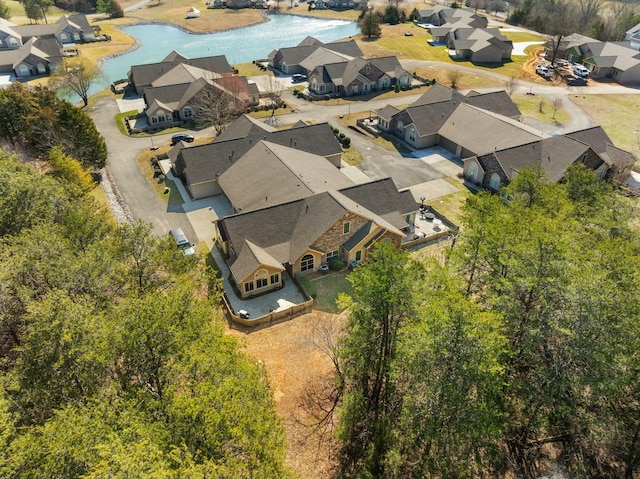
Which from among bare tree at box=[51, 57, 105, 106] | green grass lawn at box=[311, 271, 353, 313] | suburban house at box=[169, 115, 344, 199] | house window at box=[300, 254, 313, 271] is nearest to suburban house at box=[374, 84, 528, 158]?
suburban house at box=[169, 115, 344, 199]

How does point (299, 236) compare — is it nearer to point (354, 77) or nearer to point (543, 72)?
point (354, 77)

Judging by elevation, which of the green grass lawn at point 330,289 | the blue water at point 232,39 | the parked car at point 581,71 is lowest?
the blue water at point 232,39

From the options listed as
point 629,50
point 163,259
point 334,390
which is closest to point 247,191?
point 163,259

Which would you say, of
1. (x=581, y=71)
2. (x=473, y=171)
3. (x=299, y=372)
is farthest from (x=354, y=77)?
(x=299, y=372)

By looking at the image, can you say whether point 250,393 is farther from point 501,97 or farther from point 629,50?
point 629,50

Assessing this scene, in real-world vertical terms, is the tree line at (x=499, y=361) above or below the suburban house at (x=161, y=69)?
above

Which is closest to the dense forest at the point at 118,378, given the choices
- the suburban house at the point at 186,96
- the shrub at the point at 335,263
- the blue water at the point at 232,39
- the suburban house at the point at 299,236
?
the suburban house at the point at 299,236

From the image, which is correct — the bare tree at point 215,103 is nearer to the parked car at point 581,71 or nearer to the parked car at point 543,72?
the parked car at point 543,72
